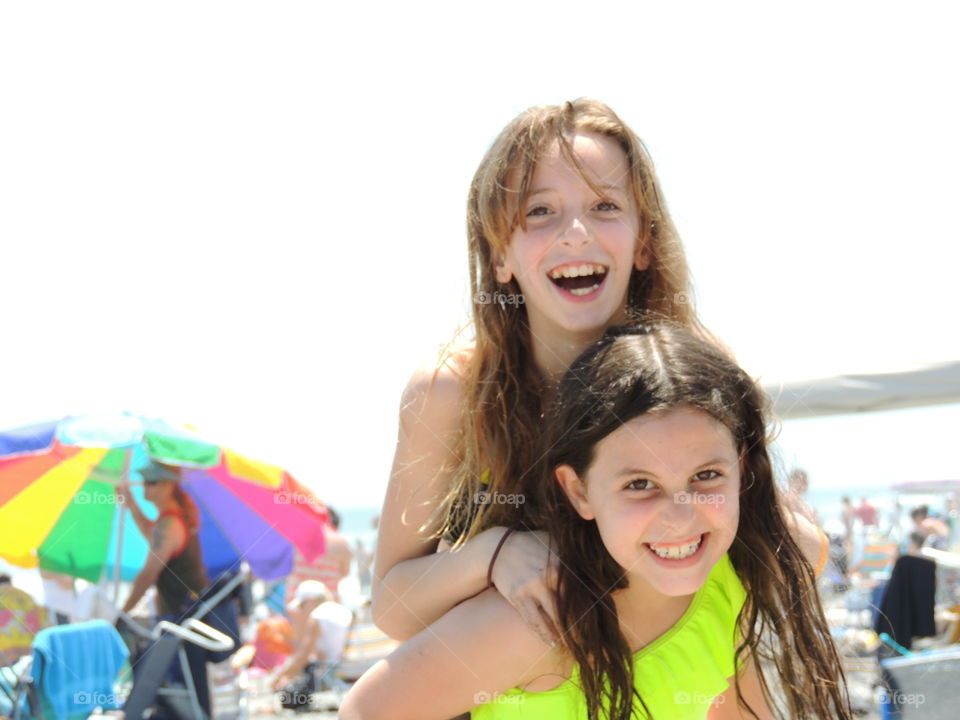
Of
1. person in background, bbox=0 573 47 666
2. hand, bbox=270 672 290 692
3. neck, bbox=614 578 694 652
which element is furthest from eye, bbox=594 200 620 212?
hand, bbox=270 672 290 692

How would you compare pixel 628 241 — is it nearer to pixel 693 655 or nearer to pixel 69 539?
pixel 693 655

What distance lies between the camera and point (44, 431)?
6.80 meters

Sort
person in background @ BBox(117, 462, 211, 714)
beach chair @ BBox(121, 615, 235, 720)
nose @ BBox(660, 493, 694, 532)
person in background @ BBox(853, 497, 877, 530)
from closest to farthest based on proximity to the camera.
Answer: nose @ BBox(660, 493, 694, 532)
beach chair @ BBox(121, 615, 235, 720)
person in background @ BBox(117, 462, 211, 714)
person in background @ BBox(853, 497, 877, 530)

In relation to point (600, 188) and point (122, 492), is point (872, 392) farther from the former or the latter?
point (122, 492)

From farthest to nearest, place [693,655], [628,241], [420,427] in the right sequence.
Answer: [420,427] < [628,241] < [693,655]

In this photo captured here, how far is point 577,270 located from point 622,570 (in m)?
0.75

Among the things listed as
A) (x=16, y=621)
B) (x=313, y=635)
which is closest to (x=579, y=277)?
(x=16, y=621)

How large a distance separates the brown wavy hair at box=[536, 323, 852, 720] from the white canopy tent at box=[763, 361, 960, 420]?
4.43 metres

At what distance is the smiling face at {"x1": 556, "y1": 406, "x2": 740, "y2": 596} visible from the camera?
196 cm

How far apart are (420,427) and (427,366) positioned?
0.18m

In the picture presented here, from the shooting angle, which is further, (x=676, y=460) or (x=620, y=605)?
(x=620, y=605)

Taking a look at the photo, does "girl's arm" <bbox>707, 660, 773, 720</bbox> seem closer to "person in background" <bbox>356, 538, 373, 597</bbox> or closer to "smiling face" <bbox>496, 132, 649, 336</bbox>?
"smiling face" <bbox>496, 132, 649, 336</bbox>

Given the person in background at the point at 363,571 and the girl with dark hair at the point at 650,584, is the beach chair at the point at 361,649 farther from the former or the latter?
the girl with dark hair at the point at 650,584

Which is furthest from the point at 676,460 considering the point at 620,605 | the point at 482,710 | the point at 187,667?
the point at 187,667
